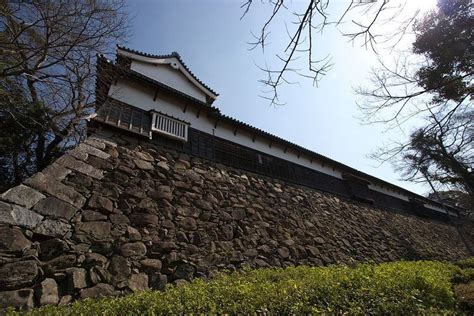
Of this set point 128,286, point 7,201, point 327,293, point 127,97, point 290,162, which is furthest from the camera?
point 290,162

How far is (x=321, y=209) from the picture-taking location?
30.6ft

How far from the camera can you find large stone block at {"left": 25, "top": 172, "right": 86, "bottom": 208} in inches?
160

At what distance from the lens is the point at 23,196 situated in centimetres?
380

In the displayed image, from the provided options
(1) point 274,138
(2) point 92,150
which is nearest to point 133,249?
(2) point 92,150

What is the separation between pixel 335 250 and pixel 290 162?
3.74m

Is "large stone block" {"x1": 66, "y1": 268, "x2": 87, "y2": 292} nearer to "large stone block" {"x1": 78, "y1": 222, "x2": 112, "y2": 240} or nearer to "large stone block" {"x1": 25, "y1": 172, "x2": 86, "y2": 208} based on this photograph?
"large stone block" {"x1": 78, "y1": 222, "x2": 112, "y2": 240}

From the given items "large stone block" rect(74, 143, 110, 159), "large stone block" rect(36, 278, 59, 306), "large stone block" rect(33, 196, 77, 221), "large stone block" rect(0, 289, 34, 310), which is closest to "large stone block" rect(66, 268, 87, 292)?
"large stone block" rect(36, 278, 59, 306)

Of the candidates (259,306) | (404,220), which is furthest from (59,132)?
(404,220)

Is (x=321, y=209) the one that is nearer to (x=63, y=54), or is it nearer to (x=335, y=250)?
(x=335, y=250)

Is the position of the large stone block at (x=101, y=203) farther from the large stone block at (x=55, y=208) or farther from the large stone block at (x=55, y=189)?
the large stone block at (x=55, y=208)

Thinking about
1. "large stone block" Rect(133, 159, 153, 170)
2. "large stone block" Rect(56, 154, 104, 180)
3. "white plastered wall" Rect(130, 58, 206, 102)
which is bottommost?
"large stone block" Rect(56, 154, 104, 180)

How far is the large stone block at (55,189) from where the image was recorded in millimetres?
4066

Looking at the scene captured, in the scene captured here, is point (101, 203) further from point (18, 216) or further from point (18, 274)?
point (18, 274)

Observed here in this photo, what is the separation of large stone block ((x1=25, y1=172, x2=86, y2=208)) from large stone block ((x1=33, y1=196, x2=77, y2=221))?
0.09 m
